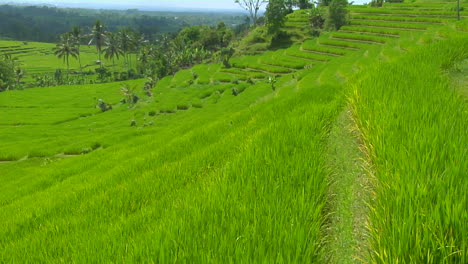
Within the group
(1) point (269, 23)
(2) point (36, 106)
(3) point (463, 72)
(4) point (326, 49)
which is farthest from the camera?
(1) point (269, 23)

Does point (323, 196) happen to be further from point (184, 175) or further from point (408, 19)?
point (408, 19)

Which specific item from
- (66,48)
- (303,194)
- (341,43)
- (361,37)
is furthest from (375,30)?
(66,48)

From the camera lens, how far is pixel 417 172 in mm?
2906

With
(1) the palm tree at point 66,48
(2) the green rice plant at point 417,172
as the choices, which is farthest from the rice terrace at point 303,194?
(1) the palm tree at point 66,48

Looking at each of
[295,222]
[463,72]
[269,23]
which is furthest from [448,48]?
[269,23]

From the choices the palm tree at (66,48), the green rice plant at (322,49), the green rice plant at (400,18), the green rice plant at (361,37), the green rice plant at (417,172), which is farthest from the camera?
the palm tree at (66,48)

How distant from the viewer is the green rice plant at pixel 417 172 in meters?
2.10

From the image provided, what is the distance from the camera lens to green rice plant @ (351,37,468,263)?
2.10 meters

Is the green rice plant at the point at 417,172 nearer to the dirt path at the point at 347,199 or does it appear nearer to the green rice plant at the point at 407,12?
the dirt path at the point at 347,199

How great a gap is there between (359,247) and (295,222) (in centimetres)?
64

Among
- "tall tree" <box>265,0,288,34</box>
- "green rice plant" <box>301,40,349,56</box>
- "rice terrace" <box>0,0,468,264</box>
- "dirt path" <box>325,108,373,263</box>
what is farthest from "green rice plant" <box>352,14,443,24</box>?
"dirt path" <box>325,108,373,263</box>

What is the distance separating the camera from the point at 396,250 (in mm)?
2104

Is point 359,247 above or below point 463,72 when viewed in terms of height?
below

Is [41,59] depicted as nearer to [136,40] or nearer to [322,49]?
[136,40]
